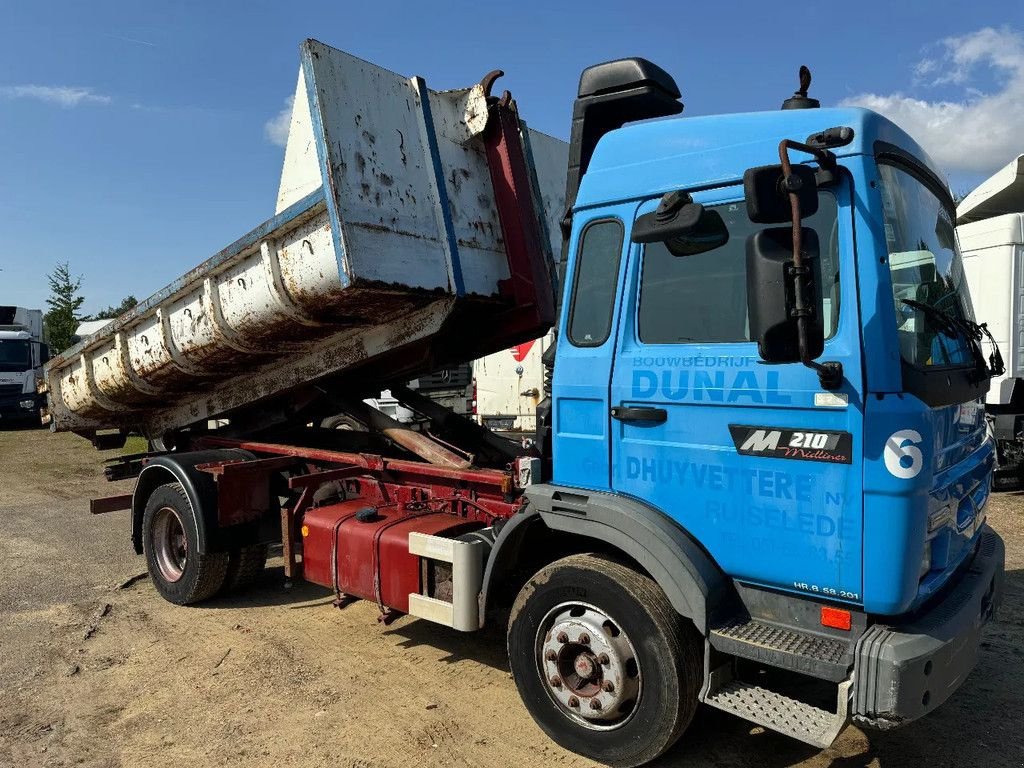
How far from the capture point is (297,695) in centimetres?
422

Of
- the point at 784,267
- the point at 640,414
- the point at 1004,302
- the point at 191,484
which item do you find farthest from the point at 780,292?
the point at 1004,302

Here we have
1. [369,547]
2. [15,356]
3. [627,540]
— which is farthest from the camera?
[15,356]

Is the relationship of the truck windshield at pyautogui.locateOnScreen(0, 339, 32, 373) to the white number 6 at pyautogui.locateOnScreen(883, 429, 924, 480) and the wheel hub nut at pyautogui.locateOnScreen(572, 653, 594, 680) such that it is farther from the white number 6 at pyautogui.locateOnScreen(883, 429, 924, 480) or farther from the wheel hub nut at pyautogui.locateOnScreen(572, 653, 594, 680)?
the white number 6 at pyautogui.locateOnScreen(883, 429, 924, 480)

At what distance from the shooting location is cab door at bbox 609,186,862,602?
282 centimetres

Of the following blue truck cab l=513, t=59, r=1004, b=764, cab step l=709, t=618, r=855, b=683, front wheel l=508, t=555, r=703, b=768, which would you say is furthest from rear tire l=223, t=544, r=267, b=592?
cab step l=709, t=618, r=855, b=683

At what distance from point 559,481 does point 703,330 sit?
999 mm

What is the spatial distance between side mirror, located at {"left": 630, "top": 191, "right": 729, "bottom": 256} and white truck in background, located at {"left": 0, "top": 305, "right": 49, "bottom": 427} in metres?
22.2

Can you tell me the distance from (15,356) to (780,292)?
2415 centimetres

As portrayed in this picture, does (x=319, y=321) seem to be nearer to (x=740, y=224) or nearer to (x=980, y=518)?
(x=740, y=224)

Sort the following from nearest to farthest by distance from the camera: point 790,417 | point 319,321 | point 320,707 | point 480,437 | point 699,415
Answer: point 790,417 → point 699,415 → point 320,707 → point 319,321 → point 480,437

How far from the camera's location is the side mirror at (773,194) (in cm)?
264

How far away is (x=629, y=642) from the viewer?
3.29 m

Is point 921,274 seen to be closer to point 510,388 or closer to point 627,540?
point 627,540

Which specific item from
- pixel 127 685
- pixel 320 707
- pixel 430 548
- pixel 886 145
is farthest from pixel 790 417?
pixel 127 685
